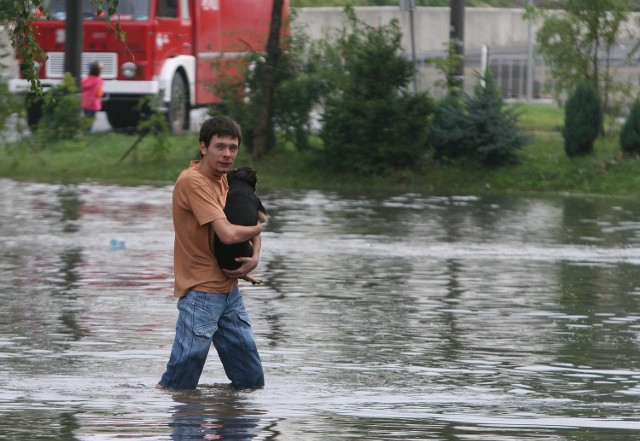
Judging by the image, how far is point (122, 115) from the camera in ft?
104

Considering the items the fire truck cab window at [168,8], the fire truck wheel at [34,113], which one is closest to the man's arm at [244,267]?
the fire truck wheel at [34,113]

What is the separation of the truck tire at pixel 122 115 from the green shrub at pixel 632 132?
9.83 meters

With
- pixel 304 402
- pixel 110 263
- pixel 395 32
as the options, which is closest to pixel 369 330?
pixel 304 402

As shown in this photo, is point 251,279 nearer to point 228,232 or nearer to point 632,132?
point 228,232

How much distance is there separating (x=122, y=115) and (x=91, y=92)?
219 cm

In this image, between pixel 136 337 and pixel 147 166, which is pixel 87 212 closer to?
pixel 147 166

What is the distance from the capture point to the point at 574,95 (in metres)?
25.9

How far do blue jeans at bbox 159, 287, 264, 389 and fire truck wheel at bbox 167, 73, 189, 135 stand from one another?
68.4 feet

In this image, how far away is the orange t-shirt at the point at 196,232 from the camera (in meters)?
8.47

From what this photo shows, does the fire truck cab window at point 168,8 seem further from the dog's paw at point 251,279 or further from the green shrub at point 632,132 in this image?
the dog's paw at point 251,279

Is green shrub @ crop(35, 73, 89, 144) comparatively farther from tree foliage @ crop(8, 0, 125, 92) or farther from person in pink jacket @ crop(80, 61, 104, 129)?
tree foliage @ crop(8, 0, 125, 92)

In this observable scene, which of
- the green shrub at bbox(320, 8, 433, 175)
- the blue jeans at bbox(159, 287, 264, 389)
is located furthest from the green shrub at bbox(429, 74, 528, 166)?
the blue jeans at bbox(159, 287, 264, 389)

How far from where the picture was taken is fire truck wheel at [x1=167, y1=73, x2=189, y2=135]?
30.0m

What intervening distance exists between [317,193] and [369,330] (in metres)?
12.4
